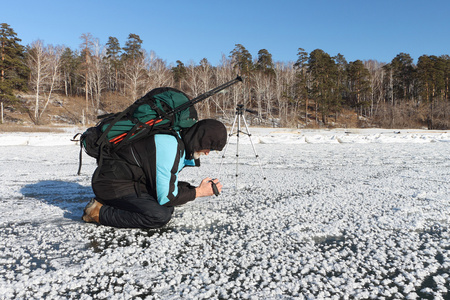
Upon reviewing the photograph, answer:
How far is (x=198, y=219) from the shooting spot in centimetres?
292

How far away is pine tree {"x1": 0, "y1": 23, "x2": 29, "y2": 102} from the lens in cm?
3058

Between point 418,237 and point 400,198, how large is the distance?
145 cm

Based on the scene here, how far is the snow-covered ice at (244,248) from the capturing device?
5.56ft

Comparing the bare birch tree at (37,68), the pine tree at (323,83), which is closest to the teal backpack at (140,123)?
the bare birch tree at (37,68)

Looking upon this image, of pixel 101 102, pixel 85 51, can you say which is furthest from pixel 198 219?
pixel 101 102

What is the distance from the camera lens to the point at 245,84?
4350 centimetres

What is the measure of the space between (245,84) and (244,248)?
42.6 m

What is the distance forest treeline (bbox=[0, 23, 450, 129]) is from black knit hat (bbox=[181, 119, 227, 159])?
28.7 metres

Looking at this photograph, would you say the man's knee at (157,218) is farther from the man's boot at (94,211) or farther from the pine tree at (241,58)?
the pine tree at (241,58)

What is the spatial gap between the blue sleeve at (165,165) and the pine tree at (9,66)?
35469 millimetres

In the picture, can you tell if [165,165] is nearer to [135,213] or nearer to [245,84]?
[135,213]

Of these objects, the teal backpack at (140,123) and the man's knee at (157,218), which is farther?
the man's knee at (157,218)

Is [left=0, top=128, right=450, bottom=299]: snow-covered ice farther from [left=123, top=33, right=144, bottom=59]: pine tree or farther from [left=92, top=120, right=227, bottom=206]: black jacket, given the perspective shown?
[left=123, top=33, right=144, bottom=59]: pine tree

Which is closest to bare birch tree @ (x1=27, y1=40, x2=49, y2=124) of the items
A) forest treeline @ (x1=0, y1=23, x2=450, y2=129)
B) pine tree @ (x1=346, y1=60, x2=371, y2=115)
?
forest treeline @ (x1=0, y1=23, x2=450, y2=129)
